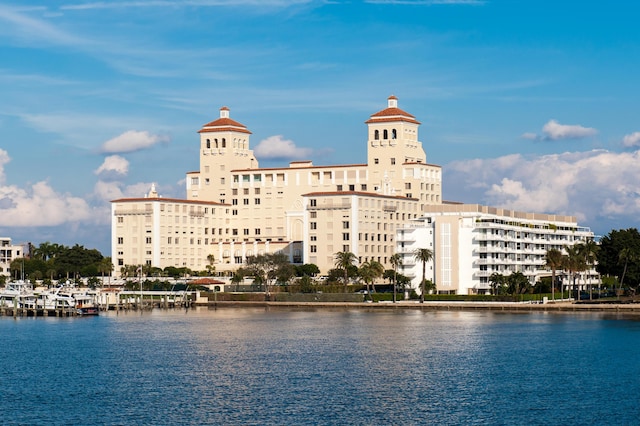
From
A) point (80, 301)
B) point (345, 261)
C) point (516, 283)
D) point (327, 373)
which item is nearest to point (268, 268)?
point (345, 261)

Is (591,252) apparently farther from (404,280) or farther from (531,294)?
(404,280)

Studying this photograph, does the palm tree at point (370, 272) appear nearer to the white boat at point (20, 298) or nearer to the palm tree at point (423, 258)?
the palm tree at point (423, 258)

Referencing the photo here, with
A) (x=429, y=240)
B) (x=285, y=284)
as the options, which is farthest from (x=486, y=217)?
(x=285, y=284)

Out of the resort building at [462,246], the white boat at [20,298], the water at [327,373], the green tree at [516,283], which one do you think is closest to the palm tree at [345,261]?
the resort building at [462,246]

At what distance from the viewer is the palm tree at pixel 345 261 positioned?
184 m

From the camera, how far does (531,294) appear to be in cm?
17188

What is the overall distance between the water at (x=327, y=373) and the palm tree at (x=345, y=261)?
4802cm

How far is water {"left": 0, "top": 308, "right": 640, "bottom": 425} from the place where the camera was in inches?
2596

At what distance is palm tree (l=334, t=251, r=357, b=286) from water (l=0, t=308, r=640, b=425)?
48.0m

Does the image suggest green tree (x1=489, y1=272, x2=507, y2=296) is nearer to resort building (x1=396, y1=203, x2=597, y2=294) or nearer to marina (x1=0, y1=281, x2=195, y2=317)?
resort building (x1=396, y1=203, x2=597, y2=294)

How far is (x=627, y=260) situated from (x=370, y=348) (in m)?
73.0

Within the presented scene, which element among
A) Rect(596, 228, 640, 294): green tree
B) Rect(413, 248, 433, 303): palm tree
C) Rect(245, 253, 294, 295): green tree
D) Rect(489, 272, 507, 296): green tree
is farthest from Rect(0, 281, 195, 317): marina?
Rect(596, 228, 640, 294): green tree

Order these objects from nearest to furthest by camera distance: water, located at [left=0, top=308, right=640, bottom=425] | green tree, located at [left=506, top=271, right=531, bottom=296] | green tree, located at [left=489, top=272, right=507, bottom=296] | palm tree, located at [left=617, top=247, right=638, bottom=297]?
1. water, located at [left=0, top=308, right=640, bottom=425]
2. palm tree, located at [left=617, top=247, right=638, bottom=297]
3. green tree, located at [left=506, top=271, right=531, bottom=296]
4. green tree, located at [left=489, top=272, right=507, bottom=296]

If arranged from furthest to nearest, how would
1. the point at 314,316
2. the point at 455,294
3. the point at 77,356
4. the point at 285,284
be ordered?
the point at 285,284 → the point at 455,294 → the point at 314,316 → the point at 77,356
